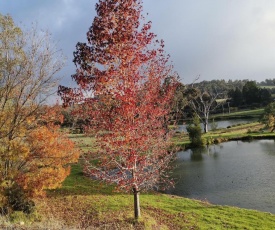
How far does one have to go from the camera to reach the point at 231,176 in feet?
105

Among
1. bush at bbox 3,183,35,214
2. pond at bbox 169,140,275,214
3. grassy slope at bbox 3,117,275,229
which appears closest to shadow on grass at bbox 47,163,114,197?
grassy slope at bbox 3,117,275,229

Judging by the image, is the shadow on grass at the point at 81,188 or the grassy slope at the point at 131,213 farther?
the shadow on grass at the point at 81,188

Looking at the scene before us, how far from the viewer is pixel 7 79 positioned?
52.0 ft

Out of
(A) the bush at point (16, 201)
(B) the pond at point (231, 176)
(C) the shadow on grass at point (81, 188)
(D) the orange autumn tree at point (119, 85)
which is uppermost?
(D) the orange autumn tree at point (119, 85)

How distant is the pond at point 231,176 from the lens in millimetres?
24897

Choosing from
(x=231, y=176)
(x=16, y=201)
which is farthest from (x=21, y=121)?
(x=231, y=176)

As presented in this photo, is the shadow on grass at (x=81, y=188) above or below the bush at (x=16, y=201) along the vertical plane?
below

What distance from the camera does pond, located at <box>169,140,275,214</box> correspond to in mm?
24897

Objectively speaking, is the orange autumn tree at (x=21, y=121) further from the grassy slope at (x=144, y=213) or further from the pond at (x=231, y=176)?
the pond at (x=231, y=176)

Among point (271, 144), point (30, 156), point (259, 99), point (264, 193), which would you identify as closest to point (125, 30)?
point (30, 156)

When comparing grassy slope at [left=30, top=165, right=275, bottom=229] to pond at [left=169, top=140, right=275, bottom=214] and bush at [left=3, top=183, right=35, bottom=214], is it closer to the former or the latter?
bush at [left=3, top=183, right=35, bottom=214]

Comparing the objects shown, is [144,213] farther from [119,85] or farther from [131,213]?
[119,85]

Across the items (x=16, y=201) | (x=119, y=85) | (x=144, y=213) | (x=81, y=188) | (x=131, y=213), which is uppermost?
(x=119, y=85)

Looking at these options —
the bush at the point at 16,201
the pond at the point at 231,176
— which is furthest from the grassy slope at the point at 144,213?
the pond at the point at 231,176
